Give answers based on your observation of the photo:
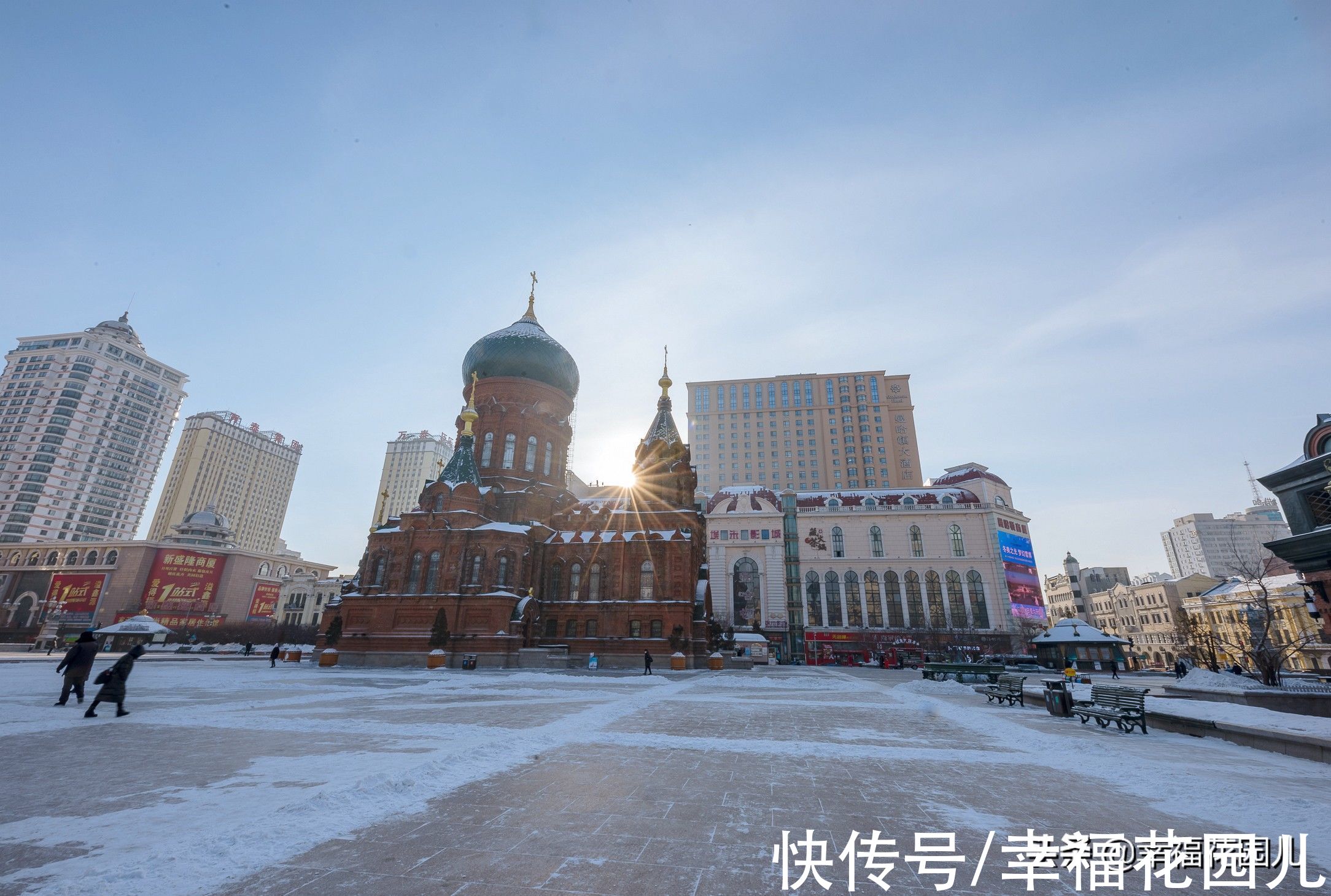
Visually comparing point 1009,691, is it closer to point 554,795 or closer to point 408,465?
point 554,795

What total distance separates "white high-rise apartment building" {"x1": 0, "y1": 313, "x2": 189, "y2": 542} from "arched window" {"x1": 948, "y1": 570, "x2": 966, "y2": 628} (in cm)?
13790

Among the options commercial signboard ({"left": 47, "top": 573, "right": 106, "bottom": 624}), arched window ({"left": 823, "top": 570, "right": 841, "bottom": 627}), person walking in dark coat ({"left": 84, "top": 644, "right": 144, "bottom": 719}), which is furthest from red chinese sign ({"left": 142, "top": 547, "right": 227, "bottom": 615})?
person walking in dark coat ({"left": 84, "top": 644, "right": 144, "bottom": 719})

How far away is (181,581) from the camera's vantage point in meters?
74.6

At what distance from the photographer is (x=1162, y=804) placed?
633 centimetres

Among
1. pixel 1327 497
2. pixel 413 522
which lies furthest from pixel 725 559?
pixel 1327 497

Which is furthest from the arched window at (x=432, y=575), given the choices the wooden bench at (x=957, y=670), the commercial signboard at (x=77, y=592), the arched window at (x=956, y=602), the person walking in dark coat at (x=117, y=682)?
the commercial signboard at (x=77, y=592)

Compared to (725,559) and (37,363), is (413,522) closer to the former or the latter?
(725,559)

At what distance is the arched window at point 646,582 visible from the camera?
36.1 m

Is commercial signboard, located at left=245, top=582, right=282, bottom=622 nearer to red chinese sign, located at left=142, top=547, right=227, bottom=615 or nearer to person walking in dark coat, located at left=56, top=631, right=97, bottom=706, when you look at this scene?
red chinese sign, located at left=142, top=547, right=227, bottom=615

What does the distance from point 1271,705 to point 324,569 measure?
120 metres

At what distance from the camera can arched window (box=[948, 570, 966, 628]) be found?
53812 millimetres

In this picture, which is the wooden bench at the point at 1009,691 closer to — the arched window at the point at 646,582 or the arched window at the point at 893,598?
the arched window at the point at 646,582

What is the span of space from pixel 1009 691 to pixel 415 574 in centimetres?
3049

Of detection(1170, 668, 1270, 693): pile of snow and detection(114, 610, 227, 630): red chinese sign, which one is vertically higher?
detection(114, 610, 227, 630): red chinese sign
